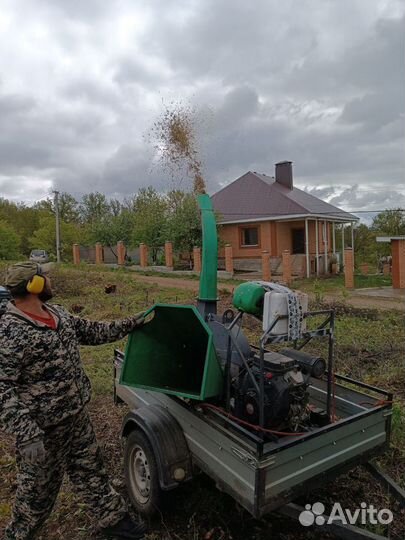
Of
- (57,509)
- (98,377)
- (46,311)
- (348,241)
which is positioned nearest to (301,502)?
(57,509)

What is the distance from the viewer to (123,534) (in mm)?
2709

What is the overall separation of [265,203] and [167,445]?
65.6 feet

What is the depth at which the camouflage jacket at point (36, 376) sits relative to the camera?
2314 millimetres

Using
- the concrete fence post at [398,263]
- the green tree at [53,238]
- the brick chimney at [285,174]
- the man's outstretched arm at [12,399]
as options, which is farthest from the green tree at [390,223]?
the man's outstretched arm at [12,399]

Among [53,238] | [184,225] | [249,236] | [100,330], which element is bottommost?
[100,330]

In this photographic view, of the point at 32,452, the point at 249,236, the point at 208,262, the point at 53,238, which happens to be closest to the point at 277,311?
the point at 208,262

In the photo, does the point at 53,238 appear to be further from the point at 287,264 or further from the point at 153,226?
the point at 287,264

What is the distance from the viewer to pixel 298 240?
21844 millimetres

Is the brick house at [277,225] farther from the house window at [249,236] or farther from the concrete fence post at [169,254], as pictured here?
the concrete fence post at [169,254]

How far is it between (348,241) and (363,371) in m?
24.7

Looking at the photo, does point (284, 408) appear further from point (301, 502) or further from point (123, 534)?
point (123, 534)

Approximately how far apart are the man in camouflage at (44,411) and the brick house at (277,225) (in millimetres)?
17188

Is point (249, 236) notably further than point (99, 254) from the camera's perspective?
No

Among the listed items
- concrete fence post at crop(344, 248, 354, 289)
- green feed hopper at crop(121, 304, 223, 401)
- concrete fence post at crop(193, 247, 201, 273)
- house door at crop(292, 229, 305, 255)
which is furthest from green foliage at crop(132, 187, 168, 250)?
green feed hopper at crop(121, 304, 223, 401)
